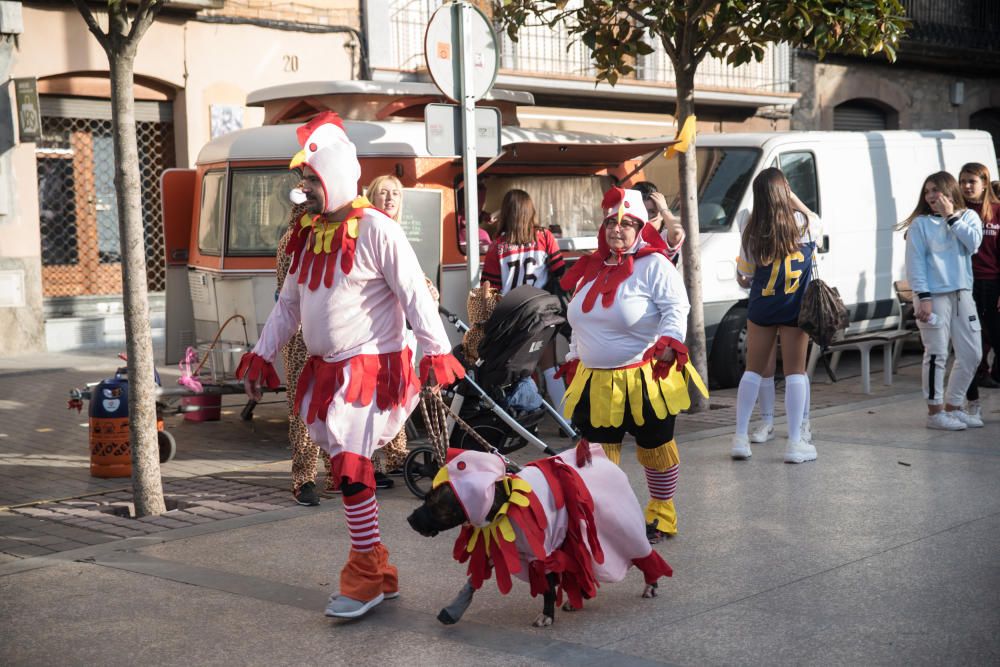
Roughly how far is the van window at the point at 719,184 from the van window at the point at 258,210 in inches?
158

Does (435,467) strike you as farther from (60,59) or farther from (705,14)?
(60,59)

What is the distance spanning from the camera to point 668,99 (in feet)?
74.0

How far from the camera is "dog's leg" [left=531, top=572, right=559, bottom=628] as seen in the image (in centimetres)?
474

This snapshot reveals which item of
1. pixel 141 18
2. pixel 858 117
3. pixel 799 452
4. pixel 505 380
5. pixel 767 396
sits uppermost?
pixel 858 117

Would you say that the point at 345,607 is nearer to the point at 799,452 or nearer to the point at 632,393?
the point at 632,393

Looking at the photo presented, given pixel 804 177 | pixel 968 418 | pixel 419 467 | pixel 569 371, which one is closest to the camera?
pixel 569 371

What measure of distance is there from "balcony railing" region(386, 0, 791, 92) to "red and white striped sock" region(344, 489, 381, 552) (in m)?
11.1

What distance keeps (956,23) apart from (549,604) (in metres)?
25.7

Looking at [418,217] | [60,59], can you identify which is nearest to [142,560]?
[418,217]

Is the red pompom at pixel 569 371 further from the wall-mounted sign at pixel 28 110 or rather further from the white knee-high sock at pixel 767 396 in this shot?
the wall-mounted sign at pixel 28 110

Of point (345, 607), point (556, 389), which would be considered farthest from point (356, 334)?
point (556, 389)

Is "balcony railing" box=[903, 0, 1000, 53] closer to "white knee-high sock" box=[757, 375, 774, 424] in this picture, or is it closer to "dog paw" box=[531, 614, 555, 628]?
"white knee-high sock" box=[757, 375, 774, 424]

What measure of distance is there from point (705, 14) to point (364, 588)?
634cm

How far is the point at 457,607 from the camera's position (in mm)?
4762
